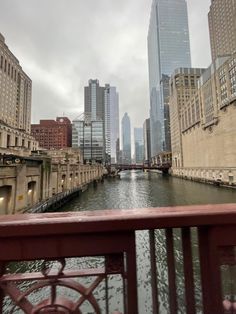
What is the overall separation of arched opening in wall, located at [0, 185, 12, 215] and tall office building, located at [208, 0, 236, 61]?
144 meters

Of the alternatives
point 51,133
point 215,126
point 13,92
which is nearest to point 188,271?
point 215,126

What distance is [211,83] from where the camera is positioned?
2601 inches

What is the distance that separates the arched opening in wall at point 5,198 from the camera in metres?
19.0

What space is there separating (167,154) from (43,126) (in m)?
94.8

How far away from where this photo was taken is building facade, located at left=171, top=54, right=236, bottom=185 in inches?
2130

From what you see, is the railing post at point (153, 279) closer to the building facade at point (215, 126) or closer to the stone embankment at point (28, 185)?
the stone embankment at point (28, 185)

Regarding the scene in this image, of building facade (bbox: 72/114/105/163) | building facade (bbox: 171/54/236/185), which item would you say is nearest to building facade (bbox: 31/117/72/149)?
building facade (bbox: 72/114/105/163)

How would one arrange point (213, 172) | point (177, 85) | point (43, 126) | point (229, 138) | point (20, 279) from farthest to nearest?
point (43, 126)
point (177, 85)
point (213, 172)
point (229, 138)
point (20, 279)

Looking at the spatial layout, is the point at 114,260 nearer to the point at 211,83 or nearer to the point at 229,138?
the point at 229,138

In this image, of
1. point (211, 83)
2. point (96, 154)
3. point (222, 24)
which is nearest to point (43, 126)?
point (96, 154)

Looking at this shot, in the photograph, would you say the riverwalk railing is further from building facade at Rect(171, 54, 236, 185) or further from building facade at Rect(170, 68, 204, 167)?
building facade at Rect(170, 68, 204, 167)

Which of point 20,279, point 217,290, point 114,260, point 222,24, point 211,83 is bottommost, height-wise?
point 217,290

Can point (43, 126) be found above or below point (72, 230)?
above

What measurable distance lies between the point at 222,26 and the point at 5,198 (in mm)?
174410
